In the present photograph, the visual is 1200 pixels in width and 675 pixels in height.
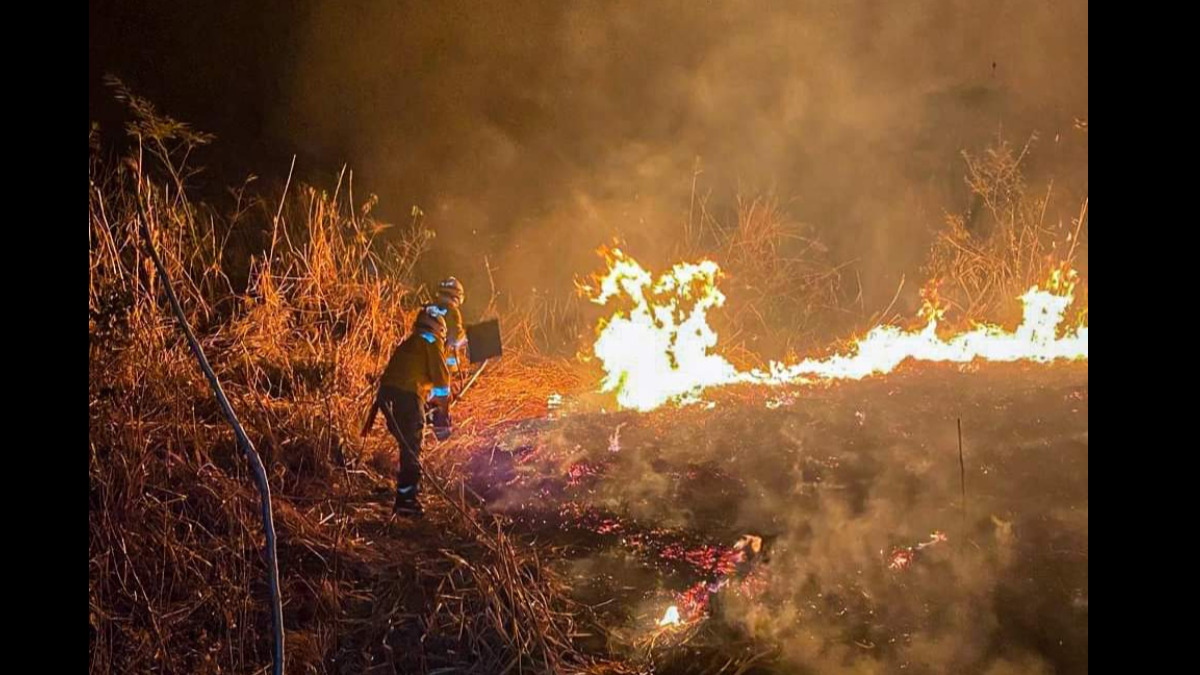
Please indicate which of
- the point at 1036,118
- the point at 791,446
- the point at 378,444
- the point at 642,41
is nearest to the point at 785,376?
the point at 791,446

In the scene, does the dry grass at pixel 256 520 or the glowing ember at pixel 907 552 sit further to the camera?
the glowing ember at pixel 907 552

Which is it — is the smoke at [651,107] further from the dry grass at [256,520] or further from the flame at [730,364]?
the dry grass at [256,520]

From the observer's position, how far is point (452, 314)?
6059 millimetres

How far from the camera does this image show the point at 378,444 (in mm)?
6125

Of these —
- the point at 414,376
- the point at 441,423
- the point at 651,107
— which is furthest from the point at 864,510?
the point at 651,107

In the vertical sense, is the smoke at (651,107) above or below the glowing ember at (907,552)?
above

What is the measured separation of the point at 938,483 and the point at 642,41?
7.41m

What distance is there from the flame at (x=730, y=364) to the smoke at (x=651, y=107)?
3090 millimetres

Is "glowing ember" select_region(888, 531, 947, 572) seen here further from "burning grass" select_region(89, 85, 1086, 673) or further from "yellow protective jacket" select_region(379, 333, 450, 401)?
"yellow protective jacket" select_region(379, 333, 450, 401)

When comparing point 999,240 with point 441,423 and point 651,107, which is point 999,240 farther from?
point 441,423

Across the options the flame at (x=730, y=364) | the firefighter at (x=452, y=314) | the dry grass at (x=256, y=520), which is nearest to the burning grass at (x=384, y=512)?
the dry grass at (x=256, y=520)

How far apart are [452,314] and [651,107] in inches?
238

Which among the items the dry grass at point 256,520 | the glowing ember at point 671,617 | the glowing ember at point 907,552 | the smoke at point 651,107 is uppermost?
the smoke at point 651,107

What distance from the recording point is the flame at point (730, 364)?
24.7ft
